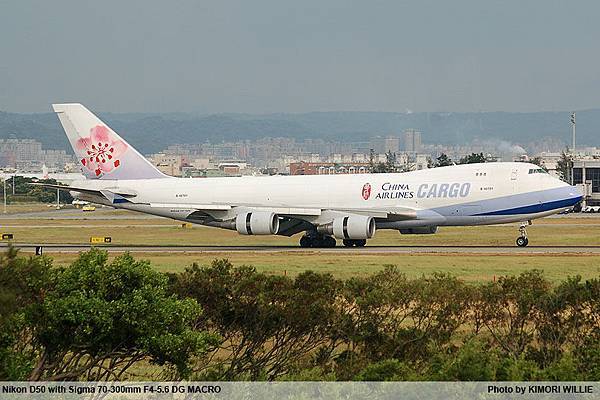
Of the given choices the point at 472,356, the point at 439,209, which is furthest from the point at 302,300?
the point at 439,209

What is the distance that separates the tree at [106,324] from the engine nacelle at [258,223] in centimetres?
3313

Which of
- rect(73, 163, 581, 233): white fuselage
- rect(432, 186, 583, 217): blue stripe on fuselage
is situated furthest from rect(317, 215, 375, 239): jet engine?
rect(432, 186, 583, 217): blue stripe on fuselage

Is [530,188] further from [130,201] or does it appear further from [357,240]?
[130,201]

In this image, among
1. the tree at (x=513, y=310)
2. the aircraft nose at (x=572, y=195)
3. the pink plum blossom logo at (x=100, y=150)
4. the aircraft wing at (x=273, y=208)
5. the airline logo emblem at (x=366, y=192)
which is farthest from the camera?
the pink plum blossom logo at (x=100, y=150)

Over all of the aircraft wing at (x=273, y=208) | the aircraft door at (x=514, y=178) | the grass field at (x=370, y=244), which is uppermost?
the aircraft door at (x=514, y=178)

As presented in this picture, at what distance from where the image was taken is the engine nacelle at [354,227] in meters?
57.4

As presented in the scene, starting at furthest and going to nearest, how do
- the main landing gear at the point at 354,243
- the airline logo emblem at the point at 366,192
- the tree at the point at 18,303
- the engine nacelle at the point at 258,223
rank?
1. the main landing gear at the point at 354,243
2. the airline logo emblem at the point at 366,192
3. the engine nacelle at the point at 258,223
4. the tree at the point at 18,303

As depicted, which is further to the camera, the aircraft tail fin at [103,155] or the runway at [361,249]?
the aircraft tail fin at [103,155]

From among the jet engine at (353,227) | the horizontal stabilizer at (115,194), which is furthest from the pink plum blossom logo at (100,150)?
the jet engine at (353,227)

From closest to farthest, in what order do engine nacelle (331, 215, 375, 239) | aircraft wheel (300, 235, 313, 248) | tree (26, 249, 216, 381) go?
tree (26, 249, 216, 381), engine nacelle (331, 215, 375, 239), aircraft wheel (300, 235, 313, 248)

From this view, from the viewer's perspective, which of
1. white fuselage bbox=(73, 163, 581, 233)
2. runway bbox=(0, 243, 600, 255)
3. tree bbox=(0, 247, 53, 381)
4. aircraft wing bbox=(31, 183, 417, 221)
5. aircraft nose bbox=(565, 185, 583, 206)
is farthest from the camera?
aircraft wing bbox=(31, 183, 417, 221)

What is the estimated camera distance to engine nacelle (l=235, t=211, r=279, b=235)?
58.8 metres

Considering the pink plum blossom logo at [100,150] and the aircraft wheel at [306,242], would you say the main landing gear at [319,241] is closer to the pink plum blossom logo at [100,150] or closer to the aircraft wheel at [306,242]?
the aircraft wheel at [306,242]

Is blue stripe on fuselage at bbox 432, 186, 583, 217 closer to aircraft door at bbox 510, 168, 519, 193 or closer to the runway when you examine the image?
aircraft door at bbox 510, 168, 519, 193
